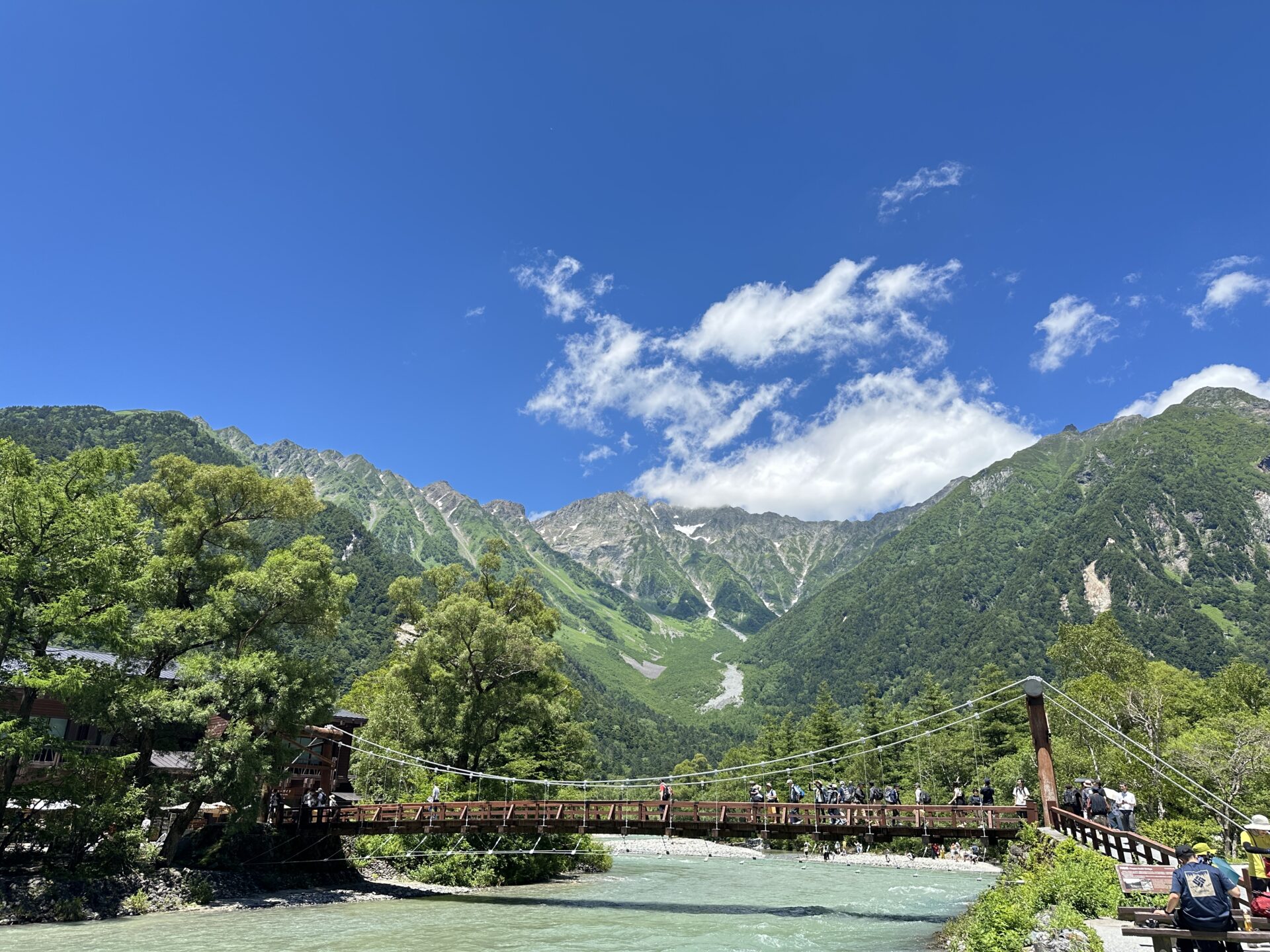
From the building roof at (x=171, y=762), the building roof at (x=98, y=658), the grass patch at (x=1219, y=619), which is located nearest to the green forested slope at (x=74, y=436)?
the building roof at (x=98, y=658)

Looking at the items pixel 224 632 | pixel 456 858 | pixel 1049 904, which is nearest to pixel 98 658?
pixel 224 632

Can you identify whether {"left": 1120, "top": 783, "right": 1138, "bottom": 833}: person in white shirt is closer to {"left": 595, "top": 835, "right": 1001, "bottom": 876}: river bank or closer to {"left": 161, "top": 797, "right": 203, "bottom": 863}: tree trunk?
{"left": 595, "top": 835, "right": 1001, "bottom": 876}: river bank

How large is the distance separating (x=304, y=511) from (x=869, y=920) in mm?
26559

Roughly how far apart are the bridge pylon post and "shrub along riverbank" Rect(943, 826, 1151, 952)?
4.24 feet

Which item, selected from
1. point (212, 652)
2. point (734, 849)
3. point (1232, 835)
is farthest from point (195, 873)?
point (734, 849)

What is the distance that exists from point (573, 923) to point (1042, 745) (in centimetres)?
1603

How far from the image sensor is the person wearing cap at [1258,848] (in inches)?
408

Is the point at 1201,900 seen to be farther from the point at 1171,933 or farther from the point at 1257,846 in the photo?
the point at 1257,846

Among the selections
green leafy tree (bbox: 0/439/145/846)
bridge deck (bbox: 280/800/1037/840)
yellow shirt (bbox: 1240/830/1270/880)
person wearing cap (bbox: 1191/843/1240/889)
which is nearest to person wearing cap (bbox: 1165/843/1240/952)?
person wearing cap (bbox: 1191/843/1240/889)

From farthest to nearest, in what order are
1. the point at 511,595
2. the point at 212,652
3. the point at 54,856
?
the point at 511,595, the point at 212,652, the point at 54,856

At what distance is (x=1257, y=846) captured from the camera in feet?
35.2

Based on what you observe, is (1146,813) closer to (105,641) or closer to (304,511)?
(304,511)

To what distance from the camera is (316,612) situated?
1119 inches

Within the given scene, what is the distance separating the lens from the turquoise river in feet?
64.3
